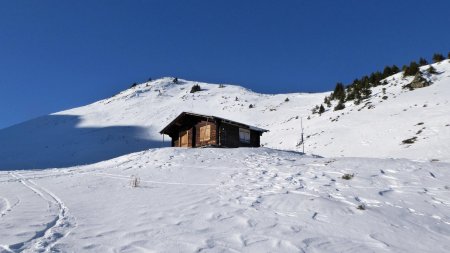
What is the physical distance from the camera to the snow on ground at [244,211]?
757 cm

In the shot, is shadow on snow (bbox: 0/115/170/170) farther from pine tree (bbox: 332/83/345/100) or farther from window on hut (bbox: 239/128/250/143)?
pine tree (bbox: 332/83/345/100)

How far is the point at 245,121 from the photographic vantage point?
212 ft

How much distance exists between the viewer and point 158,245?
24.2 feet

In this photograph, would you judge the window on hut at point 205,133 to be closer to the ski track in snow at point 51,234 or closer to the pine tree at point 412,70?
the ski track in snow at point 51,234

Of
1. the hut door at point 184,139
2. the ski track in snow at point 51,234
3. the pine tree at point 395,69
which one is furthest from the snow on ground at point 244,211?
the pine tree at point 395,69

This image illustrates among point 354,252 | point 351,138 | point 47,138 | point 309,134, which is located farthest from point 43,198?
point 47,138

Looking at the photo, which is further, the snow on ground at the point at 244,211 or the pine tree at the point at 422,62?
the pine tree at the point at 422,62

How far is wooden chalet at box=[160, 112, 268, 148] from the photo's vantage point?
34188 mm

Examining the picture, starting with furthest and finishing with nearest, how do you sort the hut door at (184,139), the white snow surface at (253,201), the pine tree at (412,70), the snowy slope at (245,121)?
the pine tree at (412,70)
the hut door at (184,139)
the snowy slope at (245,121)
the white snow surface at (253,201)

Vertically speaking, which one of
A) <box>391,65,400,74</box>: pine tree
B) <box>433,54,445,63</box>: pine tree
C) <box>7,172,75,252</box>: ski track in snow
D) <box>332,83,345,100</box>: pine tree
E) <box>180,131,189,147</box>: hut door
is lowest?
<box>7,172,75,252</box>: ski track in snow

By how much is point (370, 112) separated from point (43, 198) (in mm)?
35521

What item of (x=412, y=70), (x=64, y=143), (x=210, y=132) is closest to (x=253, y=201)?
(x=210, y=132)

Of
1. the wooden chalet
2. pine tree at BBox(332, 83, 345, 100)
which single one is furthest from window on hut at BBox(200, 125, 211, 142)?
pine tree at BBox(332, 83, 345, 100)

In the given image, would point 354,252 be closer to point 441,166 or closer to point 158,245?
point 158,245
